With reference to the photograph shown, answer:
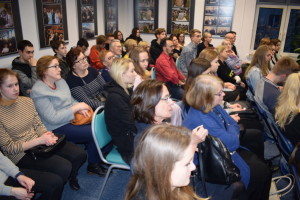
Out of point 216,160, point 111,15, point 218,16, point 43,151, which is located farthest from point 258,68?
point 111,15

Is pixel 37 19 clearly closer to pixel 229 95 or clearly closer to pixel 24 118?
pixel 24 118

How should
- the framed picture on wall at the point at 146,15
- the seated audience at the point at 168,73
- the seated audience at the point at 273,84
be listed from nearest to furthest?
the seated audience at the point at 273,84, the seated audience at the point at 168,73, the framed picture on wall at the point at 146,15

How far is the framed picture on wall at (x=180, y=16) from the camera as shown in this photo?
24.0 ft

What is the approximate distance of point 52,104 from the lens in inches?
105

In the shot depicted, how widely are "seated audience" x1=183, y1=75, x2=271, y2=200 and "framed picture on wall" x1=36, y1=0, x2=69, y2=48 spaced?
371cm

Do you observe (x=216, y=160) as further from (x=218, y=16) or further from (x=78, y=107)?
(x=218, y=16)

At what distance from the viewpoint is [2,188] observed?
1.76 meters

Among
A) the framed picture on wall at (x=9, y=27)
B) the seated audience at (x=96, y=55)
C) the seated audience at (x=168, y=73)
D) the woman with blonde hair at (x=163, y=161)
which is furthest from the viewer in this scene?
the seated audience at (x=96, y=55)

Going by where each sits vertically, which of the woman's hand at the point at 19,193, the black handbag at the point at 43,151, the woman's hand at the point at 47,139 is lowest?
the woman's hand at the point at 19,193

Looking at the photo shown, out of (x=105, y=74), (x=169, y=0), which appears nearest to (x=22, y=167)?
(x=105, y=74)

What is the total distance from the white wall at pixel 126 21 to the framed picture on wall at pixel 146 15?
0.13 meters

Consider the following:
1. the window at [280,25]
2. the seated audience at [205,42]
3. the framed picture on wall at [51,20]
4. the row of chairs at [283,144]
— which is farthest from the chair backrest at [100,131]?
the window at [280,25]

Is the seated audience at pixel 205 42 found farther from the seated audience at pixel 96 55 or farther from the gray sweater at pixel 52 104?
the gray sweater at pixel 52 104

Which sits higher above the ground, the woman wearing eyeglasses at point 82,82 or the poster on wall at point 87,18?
the poster on wall at point 87,18
